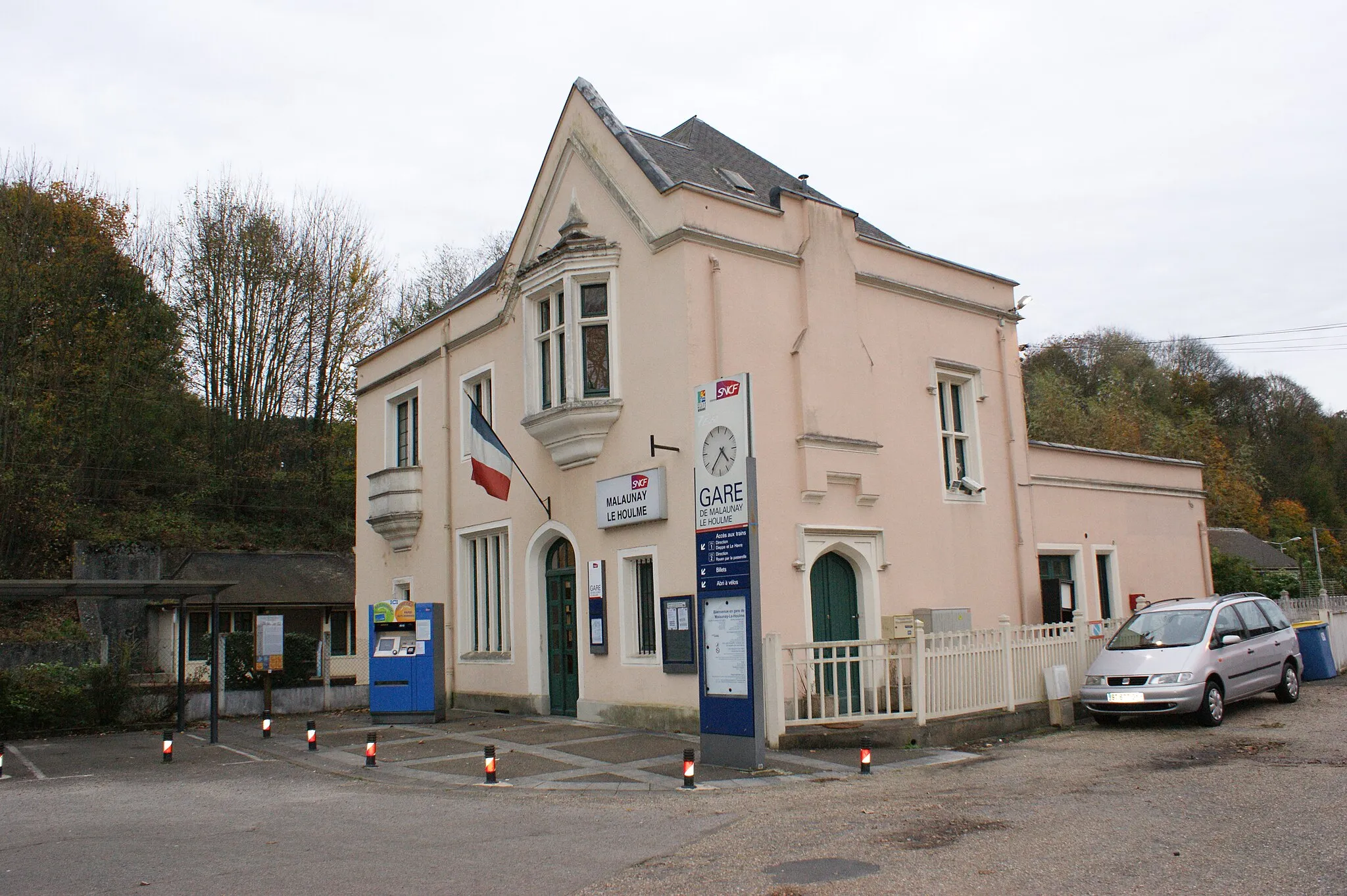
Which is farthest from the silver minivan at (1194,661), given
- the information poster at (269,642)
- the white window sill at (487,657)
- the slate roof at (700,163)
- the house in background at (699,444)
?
the information poster at (269,642)

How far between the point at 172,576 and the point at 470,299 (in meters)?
17.5

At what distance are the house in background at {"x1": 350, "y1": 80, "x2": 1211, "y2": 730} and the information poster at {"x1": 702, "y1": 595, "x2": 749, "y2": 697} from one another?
1.53 meters

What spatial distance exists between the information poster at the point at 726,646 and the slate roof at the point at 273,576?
22.0 m

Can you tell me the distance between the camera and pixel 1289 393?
58.5 meters

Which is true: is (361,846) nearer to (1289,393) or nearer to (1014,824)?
(1014,824)

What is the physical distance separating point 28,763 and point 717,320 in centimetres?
1134

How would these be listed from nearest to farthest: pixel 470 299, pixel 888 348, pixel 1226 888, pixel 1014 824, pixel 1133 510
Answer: pixel 1226 888, pixel 1014 824, pixel 888 348, pixel 470 299, pixel 1133 510

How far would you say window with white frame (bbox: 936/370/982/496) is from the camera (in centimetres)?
1795

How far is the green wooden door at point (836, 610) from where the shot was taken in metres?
15.2

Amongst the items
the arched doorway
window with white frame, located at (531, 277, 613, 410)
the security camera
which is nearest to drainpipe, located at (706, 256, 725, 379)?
window with white frame, located at (531, 277, 613, 410)

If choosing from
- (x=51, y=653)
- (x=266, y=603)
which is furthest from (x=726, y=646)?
(x=266, y=603)

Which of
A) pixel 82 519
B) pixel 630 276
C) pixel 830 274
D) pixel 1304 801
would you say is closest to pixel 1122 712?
pixel 1304 801

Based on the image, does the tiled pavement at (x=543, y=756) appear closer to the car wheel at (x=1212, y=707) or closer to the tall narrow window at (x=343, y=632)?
the car wheel at (x=1212, y=707)

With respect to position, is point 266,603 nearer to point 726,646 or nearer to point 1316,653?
point 726,646
